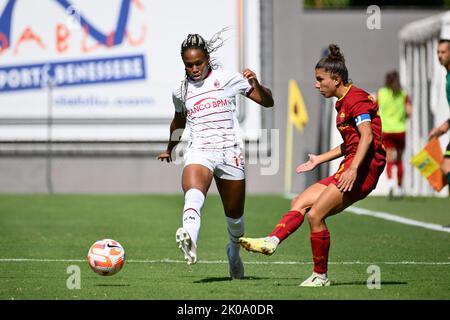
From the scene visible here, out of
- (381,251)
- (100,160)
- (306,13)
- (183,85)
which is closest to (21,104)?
(100,160)

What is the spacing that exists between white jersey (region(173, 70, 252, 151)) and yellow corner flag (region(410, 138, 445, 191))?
992cm

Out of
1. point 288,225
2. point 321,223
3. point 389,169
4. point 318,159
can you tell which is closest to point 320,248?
point 321,223

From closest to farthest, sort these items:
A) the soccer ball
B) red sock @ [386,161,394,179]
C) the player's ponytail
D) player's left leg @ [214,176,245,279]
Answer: the player's ponytail < the soccer ball < player's left leg @ [214,176,245,279] < red sock @ [386,161,394,179]

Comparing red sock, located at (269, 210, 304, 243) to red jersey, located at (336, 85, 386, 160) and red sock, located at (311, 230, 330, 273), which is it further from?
red jersey, located at (336, 85, 386, 160)

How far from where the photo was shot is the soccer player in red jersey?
918 cm

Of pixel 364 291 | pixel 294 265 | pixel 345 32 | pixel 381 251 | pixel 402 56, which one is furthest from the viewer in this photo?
pixel 345 32

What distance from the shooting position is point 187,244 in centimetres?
889

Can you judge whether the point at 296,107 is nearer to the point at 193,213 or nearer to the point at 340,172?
the point at 340,172

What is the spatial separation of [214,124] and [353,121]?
1.27 m

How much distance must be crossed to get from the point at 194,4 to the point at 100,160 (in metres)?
4.02

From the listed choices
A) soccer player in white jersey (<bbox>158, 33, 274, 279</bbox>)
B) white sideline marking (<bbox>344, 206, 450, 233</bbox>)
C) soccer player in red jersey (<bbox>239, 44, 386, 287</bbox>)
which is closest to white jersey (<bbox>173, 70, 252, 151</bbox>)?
soccer player in white jersey (<bbox>158, 33, 274, 279</bbox>)

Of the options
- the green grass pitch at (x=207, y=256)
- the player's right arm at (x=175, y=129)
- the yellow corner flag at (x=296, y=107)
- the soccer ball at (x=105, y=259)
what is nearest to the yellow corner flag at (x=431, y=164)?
the green grass pitch at (x=207, y=256)

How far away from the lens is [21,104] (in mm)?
25797

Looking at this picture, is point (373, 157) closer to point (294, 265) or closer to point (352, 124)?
point (352, 124)
